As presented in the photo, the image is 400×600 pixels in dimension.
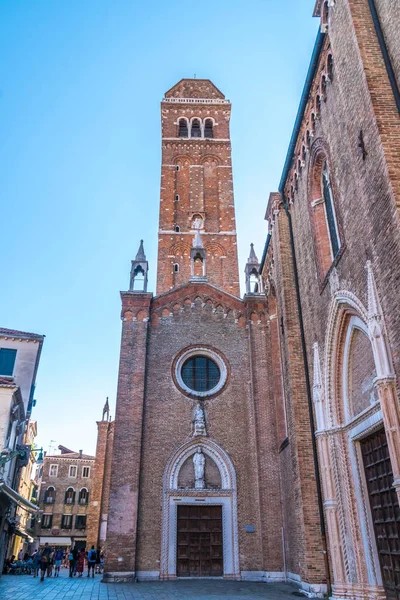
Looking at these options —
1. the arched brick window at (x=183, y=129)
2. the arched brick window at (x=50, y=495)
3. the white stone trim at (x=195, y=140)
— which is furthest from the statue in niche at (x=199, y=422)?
the arched brick window at (x=50, y=495)

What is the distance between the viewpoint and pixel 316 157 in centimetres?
1349

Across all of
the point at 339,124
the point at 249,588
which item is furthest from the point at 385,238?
the point at 249,588

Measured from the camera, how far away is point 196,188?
97.5ft

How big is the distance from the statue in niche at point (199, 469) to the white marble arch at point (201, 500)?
156 millimetres

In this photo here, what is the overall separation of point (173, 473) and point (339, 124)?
12079mm

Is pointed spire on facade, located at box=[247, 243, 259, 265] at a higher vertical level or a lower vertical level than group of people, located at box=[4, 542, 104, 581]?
higher

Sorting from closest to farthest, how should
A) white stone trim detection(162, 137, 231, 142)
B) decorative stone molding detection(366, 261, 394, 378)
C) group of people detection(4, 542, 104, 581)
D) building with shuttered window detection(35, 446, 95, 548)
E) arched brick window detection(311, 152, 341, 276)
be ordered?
decorative stone molding detection(366, 261, 394, 378)
arched brick window detection(311, 152, 341, 276)
group of people detection(4, 542, 104, 581)
white stone trim detection(162, 137, 231, 142)
building with shuttered window detection(35, 446, 95, 548)

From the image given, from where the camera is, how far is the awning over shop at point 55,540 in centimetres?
4459

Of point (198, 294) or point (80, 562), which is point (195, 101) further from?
point (80, 562)

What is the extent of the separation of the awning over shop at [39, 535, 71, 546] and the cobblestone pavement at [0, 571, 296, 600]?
114 feet

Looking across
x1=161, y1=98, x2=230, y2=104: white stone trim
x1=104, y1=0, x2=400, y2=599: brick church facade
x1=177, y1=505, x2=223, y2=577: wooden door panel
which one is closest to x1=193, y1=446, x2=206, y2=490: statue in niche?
x1=104, y1=0, x2=400, y2=599: brick church facade

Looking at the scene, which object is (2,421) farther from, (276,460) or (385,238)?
(385,238)

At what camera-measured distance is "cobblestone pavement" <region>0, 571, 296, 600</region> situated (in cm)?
1093

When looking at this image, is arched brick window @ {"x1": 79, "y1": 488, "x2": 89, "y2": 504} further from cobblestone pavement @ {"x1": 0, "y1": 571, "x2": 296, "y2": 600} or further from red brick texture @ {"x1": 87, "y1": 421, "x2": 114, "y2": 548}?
cobblestone pavement @ {"x1": 0, "y1": 571, "x2": 296, "y2": 600}
